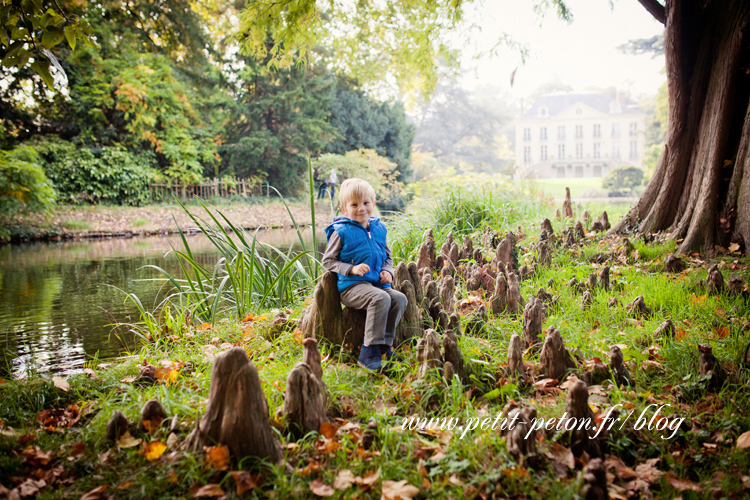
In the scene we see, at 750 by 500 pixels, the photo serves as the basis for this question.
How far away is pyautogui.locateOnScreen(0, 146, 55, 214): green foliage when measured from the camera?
1115 cm

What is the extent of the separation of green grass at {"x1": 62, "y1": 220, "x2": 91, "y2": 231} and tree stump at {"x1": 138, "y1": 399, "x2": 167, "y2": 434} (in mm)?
14567

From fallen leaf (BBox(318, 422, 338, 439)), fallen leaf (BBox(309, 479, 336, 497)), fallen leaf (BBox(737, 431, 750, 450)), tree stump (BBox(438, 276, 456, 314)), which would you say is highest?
tree stump (BBox(438, 276, 456, 314))

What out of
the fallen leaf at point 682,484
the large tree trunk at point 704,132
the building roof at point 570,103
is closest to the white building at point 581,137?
the building roof at point 570,103

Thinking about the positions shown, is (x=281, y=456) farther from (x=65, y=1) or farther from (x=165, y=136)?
(x=165, y=136)

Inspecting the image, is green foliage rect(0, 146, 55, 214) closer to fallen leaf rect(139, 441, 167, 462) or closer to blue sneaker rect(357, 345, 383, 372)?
blue sneaker rect(357, 345, 383, 372)

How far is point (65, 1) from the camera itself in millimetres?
13695

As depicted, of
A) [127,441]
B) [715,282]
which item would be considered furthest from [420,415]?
[715,282]

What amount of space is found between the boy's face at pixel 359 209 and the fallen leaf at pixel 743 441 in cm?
217

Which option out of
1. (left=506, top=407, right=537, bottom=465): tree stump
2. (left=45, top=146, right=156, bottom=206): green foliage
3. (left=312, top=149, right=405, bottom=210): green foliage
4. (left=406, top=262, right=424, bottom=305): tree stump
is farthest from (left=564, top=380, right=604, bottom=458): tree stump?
(left=312, top=149, right=405, bottom=210): green foliage

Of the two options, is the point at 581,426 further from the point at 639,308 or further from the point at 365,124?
the point at 365,124

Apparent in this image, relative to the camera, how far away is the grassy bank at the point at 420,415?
64.4 inches

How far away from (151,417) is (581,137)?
57.7 metres

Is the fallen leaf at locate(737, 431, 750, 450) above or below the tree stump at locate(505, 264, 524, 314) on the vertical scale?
below

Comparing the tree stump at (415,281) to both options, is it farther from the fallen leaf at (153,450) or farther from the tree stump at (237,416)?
the fallen leaf at (153,450)
